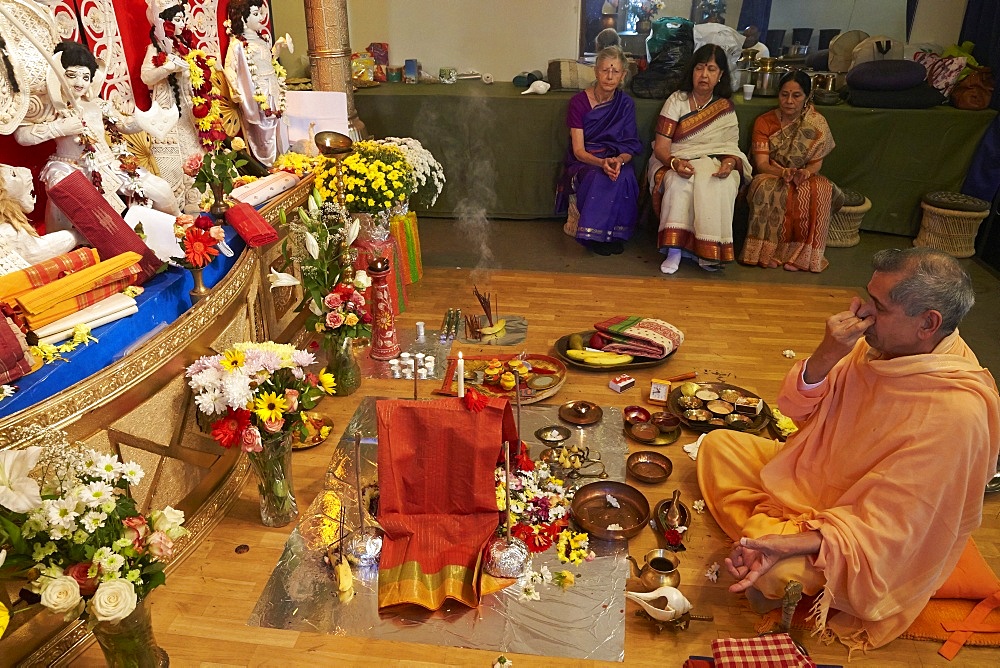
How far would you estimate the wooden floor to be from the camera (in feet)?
8.50

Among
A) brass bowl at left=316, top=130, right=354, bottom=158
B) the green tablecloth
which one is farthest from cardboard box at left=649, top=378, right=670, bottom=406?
the green tablecloth

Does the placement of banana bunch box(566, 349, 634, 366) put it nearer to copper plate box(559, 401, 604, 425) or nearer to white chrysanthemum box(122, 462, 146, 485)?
copper plate box(559, 401, 604, 425)

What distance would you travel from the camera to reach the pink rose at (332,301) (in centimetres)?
382

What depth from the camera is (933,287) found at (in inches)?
90.2

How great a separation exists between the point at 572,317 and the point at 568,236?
5.96 feet

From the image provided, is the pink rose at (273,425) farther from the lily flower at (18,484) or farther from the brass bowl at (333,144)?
the brass bowl at (333,144)

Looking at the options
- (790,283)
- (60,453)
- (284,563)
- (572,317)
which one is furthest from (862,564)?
(790,283)

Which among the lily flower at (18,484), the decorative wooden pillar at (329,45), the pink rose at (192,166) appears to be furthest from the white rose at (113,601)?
the decorative wooden pillar at (329,45)

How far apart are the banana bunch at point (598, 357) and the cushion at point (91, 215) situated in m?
2.29

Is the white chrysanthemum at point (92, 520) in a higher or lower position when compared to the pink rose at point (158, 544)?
higher

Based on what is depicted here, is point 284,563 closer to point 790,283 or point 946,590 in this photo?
point 946,590

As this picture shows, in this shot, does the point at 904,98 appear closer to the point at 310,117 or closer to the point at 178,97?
the point at 310,117

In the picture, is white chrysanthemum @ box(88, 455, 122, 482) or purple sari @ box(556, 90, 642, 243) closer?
white chrysanthemum @ box(88, 455, 122, 482)

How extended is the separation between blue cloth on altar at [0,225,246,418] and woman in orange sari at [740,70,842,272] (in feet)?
13.2
